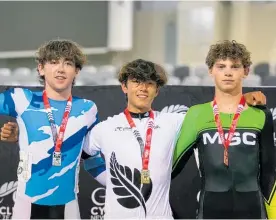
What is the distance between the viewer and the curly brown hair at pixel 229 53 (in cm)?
407

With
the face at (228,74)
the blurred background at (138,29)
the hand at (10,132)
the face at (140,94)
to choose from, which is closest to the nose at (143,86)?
the face at (140,94)

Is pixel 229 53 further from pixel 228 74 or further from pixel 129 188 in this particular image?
pixel 129 188

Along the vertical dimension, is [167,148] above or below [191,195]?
above

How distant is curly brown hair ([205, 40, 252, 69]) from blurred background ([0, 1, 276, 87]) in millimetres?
10564

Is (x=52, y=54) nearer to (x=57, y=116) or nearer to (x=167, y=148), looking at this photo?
(x=57, y=116)

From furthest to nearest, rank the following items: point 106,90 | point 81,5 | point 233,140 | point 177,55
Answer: point 177,55, point 81,5, point 106,90, point 233,140

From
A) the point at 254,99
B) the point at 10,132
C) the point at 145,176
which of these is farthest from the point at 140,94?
the point at 10,132

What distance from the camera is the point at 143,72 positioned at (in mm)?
4062

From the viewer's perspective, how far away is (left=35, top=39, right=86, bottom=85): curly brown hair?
423 cm

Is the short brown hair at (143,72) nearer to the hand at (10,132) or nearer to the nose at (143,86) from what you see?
the nose at (143,86)

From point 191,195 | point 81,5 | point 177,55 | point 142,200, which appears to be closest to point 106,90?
point 191,195

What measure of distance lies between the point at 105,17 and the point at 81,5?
0.91 meters

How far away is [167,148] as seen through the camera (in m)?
4.05

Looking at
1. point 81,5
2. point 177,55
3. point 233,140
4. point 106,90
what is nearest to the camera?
point 233,140
